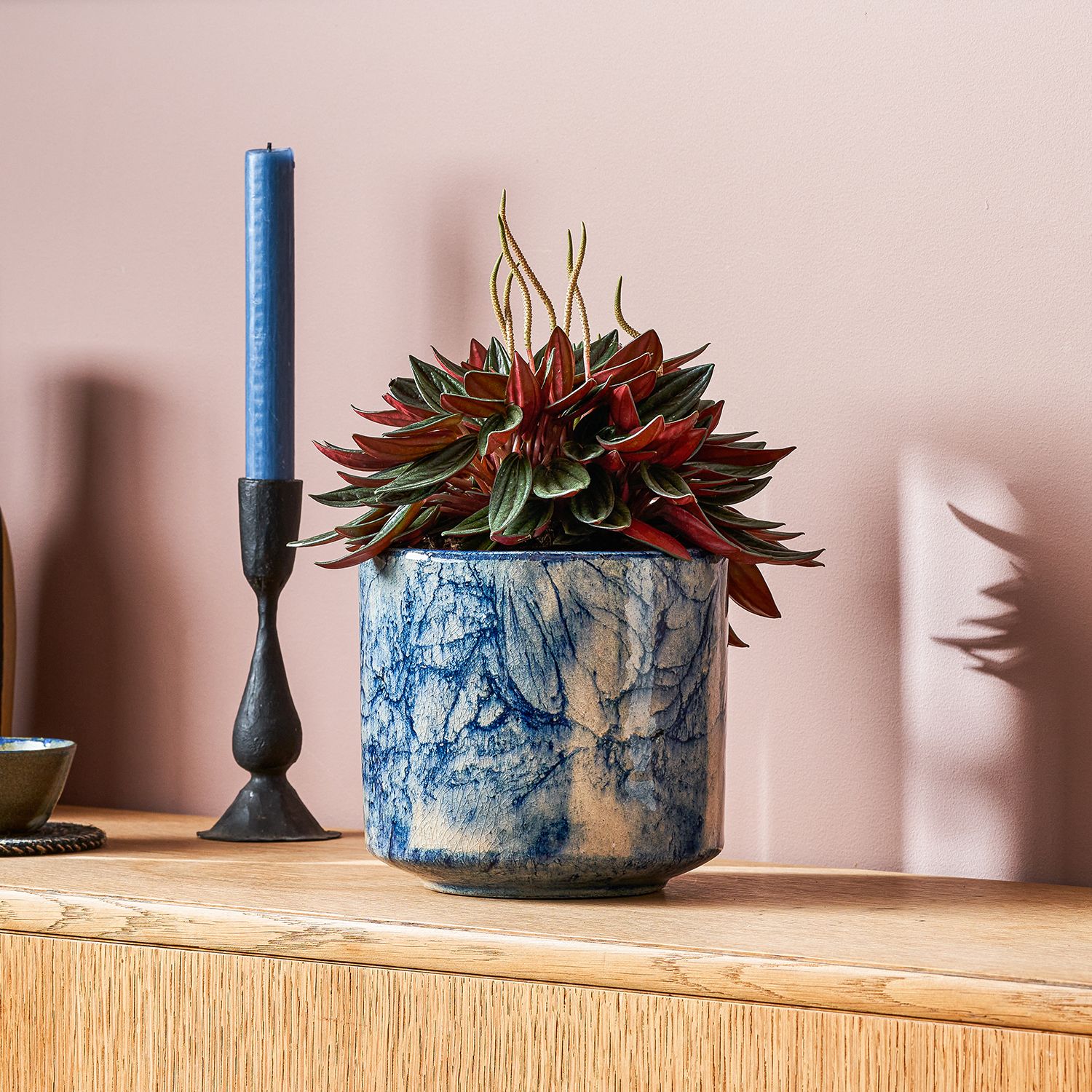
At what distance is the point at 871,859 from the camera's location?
74 centimetres

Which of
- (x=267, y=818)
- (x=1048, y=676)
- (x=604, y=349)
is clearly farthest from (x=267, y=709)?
(x=1048, y=676)

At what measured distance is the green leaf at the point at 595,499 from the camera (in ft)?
1.85

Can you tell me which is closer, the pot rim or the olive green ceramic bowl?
the pot rim

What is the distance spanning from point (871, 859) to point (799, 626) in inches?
5.6

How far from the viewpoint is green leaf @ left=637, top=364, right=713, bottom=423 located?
0.60m

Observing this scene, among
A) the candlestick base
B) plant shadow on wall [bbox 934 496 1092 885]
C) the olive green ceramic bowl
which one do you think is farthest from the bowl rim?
plant shadow on wall [bbox 934 496 1092 885]

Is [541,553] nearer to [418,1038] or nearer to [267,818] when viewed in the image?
[418,1038]

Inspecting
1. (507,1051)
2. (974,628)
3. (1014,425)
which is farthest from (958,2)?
(507,1051)

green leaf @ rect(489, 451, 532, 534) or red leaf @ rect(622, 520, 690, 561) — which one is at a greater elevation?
green leaf @ rect(489, 451, 532, 534)

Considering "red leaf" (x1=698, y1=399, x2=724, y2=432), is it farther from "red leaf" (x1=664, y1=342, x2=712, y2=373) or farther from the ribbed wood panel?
the ribbed wood panel

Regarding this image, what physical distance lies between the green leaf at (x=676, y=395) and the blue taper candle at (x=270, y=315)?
28cm

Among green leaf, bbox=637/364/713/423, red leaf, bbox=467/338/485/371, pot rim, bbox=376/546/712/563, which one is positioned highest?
red leaf, bbox=467/338/485/371

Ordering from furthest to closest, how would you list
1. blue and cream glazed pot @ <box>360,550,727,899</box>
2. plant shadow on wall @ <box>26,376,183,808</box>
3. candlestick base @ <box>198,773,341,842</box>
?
plant shadow on wall @ <box>26,376,183,808</box>, candlestick base @ <box>198,773,341,842</box>, blue and cream glazed pot @ <box>360,550,727,899</box>

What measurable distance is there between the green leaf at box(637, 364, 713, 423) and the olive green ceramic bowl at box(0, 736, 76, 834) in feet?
1.26
